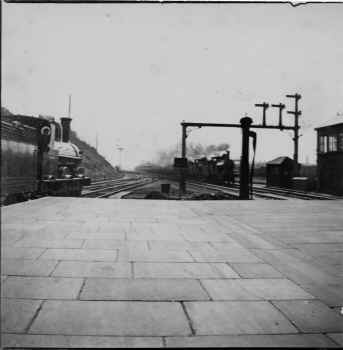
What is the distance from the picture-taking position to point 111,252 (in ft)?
14.6

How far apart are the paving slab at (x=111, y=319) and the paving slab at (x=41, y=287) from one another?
0.18 meters

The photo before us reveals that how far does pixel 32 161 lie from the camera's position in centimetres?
999

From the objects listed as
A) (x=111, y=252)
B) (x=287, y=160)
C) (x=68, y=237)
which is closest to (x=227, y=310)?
(x=111, y=252)

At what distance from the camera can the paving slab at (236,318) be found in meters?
2.44

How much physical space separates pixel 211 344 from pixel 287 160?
2387 cm

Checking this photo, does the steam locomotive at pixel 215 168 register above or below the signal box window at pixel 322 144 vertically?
below

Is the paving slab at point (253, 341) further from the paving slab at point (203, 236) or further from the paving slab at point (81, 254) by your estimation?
the paving slab at point (203, 236)

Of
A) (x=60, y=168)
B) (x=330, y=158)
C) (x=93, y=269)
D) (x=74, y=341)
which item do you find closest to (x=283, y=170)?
(x=330, y=158)

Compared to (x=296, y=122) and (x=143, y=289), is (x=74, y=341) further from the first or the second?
(x=296, y=122)

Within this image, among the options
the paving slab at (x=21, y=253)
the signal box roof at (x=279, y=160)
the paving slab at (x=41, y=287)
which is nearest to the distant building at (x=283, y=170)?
the signal box roof at (x=279, y=160)

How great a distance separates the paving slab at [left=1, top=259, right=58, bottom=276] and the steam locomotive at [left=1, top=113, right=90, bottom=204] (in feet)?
11.1

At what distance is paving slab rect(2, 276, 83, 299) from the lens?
9.59 feet

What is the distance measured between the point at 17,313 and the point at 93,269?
116 cm

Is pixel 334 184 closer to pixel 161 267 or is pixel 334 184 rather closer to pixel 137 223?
pixel 137 223
